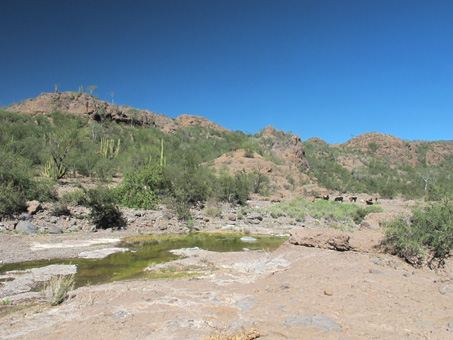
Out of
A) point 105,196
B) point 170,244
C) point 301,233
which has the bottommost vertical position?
point 170,244

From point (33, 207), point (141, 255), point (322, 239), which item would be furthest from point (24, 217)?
point (322, 239)

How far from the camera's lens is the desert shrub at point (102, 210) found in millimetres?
15125

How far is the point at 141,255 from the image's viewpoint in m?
11.0

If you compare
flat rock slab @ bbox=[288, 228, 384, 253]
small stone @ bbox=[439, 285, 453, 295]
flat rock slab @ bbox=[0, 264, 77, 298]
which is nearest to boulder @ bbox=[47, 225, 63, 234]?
flat rock slab @ bbox=[0, 264, 77, 298]

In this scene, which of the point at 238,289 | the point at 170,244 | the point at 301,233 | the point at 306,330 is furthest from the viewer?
the point at 170,244

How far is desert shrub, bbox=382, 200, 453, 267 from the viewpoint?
21.4 feet

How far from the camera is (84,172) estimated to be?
26.1 metres

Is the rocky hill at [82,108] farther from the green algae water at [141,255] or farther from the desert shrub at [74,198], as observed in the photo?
the green algae water at [141,255]

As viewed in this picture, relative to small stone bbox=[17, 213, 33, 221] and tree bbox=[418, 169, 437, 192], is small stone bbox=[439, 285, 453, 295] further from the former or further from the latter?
tree bbox=[418, 169, 437, 192]

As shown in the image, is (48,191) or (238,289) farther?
(48,191)

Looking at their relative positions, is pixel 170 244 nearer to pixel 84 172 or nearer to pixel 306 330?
pixel 306 330

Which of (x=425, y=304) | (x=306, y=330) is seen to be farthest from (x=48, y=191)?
(x=425, y=304)

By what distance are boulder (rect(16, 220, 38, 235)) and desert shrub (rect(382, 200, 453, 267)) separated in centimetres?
1373

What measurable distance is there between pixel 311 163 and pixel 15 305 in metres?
49.9
